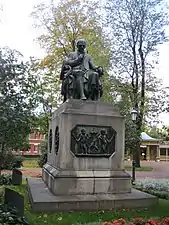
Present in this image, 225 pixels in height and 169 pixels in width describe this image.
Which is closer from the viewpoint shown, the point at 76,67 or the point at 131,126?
the point at 76,67

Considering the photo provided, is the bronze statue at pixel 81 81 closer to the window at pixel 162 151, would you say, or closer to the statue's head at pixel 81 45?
the statue's head at pixel 81 45

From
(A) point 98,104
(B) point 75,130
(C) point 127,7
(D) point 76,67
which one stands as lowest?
(B) point 75,130

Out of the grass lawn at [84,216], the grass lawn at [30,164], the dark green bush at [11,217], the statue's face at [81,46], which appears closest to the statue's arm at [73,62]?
the statue's face at [81,46]

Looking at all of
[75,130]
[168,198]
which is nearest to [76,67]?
[75,130]

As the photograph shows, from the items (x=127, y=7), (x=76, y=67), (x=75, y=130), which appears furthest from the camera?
(x=127, y=7)

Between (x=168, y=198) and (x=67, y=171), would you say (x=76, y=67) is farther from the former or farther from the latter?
(x=168, y=198)

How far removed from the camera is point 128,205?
701 centimetres

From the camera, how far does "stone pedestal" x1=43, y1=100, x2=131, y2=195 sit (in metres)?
7.20

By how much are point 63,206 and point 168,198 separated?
4232mm

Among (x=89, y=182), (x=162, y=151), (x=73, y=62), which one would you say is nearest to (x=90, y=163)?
(x=89, y=182)

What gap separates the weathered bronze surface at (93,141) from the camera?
24.5 feet

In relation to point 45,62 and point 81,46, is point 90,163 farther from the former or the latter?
point 45,62

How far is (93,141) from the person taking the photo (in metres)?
7.63

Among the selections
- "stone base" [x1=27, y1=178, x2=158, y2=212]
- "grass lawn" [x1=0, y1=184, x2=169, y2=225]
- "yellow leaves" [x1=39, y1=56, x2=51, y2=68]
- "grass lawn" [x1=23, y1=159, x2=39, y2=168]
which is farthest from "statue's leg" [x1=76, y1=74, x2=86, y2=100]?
"grass lawn" [x1=23, y1=159, x2=39, y2=168]
